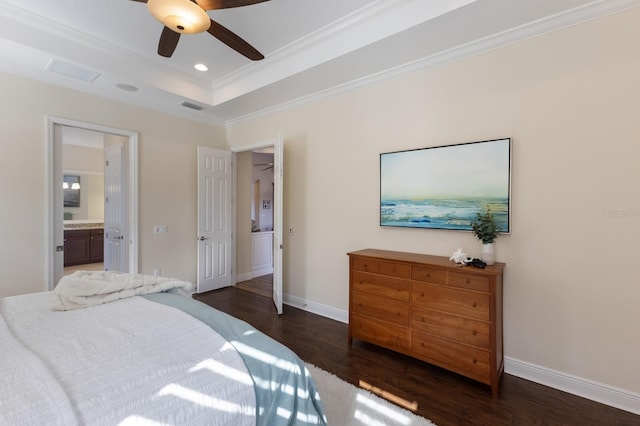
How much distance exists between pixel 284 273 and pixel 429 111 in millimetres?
2806

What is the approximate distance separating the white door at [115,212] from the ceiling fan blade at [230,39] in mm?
2773

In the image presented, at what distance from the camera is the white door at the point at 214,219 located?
446 centimetres

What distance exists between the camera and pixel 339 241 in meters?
3.56

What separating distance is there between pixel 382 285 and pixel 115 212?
3981 millimetres

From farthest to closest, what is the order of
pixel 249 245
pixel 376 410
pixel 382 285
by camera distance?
1. pixel 249 245
2. pixel 382 285
3. pixel 376 410

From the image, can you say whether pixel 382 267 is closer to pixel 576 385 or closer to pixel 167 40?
pixel 576 385

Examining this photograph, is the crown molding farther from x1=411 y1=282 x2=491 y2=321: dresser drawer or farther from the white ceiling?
x1=411 y1=282 x2=491 y2=321: dresser drawer

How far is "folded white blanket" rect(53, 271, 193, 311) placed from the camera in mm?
1874

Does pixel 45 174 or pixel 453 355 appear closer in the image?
pixel 453 355

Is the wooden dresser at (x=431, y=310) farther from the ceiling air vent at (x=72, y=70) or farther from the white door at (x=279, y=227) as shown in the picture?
the ceiling air vent at (x=72, y=70)

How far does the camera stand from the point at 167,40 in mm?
2227

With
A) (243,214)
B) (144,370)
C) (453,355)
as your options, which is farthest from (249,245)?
(144,370)

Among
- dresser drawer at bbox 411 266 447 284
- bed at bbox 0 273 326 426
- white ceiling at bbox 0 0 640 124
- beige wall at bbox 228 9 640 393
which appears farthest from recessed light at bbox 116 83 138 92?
dresser drawer at bbox 411 266 447 284

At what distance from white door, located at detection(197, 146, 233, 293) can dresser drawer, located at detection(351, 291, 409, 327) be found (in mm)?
2664
